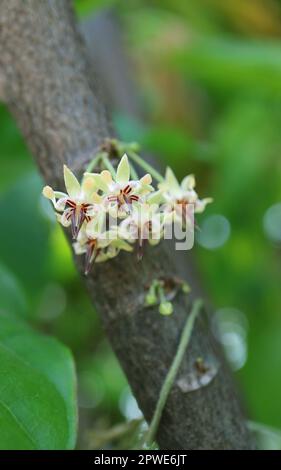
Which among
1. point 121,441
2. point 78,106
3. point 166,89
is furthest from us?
point 166,89

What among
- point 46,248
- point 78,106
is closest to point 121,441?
point 78,106

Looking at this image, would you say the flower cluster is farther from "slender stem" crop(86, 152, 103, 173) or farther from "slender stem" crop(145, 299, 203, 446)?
"slender stem" crop(145, 299, 203, 446)

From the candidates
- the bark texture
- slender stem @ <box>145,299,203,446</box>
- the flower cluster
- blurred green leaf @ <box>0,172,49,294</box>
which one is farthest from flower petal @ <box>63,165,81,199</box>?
blurred green leaf @ <box>0,172,49,294</box>

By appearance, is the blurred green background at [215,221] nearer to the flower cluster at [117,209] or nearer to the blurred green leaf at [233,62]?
the blurred green leaf at [233,62]

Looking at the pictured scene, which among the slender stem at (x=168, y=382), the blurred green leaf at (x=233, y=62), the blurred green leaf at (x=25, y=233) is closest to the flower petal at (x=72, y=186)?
the slender stem at (x=168, y=382)

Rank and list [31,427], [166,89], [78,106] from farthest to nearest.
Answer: [166,89], [78,106], [31,427]
